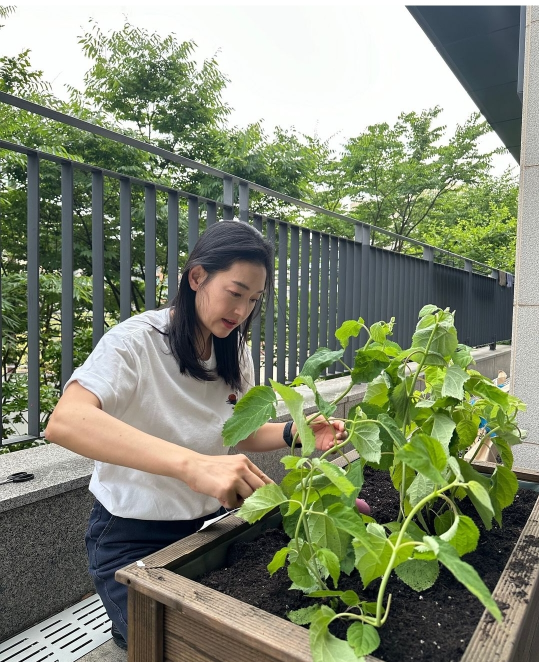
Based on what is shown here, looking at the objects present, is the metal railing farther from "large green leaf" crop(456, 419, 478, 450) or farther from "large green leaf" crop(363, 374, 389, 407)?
"large green leaf" crop(456, 419, 478, 450)

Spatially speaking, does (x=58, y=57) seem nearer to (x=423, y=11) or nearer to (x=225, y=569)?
(x=423, y=11)

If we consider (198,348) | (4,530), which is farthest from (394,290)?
(4,530)

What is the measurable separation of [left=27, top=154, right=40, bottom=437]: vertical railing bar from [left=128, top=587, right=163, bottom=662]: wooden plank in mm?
1391

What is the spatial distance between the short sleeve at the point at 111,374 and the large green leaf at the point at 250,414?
1.39 feet

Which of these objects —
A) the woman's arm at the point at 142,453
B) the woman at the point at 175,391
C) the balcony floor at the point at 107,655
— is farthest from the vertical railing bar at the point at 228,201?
the balcony floor at the point at 107,655

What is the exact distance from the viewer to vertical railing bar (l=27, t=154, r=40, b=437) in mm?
1941

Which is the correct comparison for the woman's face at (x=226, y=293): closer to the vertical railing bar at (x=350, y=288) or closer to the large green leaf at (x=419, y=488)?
the large green leaf at (x=419, y=488)

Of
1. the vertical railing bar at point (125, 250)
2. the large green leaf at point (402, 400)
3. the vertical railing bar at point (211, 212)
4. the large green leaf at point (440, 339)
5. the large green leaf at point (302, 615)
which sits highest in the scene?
the vertical railing bar at point (211, 212)

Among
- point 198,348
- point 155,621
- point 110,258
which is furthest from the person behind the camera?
point 110,258

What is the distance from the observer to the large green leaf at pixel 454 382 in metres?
0.91

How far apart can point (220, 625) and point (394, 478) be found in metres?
0.55

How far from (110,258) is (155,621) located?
7202mm

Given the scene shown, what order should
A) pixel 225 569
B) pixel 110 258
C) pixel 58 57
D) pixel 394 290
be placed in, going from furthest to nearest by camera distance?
pixel 58 57
pixel 110 258
pixel 394 290
pixel 225 569

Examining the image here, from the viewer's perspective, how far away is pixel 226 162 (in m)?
10.2
